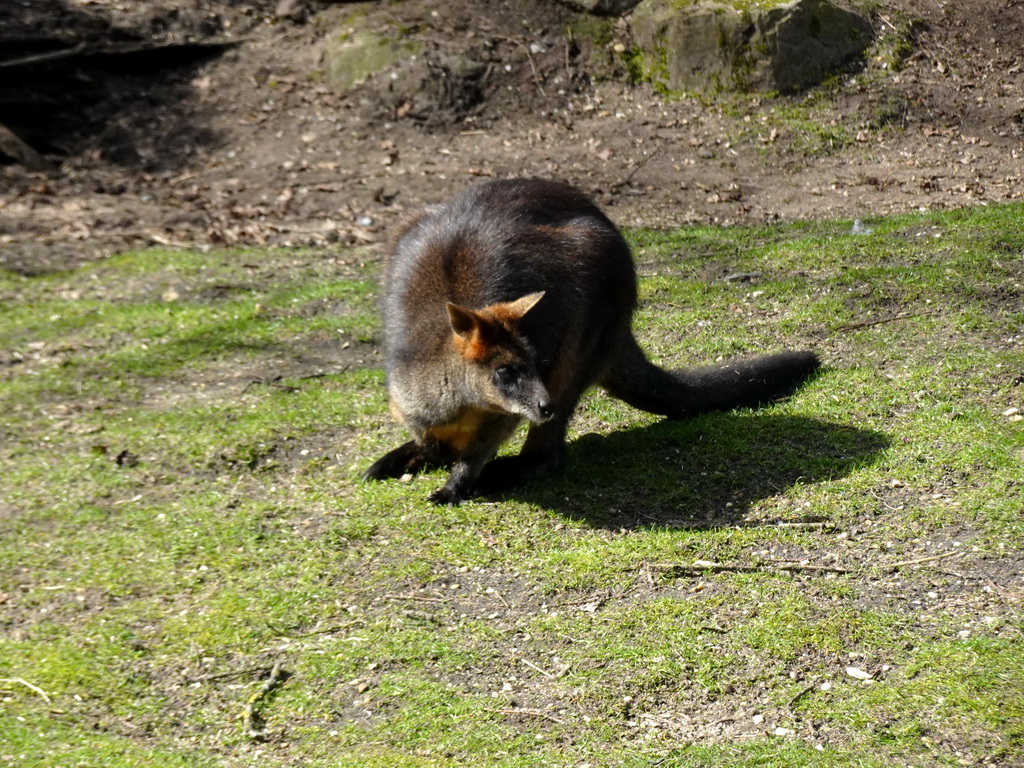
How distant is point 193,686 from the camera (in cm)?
411

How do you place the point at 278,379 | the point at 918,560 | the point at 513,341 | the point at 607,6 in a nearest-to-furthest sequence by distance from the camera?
the point at 918,560
the point at 513,341
the point at 278,379
the point at 607,6

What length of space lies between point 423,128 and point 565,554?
7183 millimetres

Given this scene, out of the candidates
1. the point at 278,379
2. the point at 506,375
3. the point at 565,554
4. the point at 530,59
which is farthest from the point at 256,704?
the point at 530,59

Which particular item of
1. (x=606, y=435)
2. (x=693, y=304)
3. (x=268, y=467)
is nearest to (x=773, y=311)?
(x=693, y=304)

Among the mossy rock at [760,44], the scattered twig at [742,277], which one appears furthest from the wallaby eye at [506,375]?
the mossy rock at [760,44]

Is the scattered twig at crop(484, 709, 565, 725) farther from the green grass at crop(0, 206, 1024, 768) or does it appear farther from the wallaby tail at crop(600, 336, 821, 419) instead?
the wallaby tail at crop(600, 336, 821, 419)

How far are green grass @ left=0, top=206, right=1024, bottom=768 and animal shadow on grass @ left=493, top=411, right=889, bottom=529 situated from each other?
0.06 ft

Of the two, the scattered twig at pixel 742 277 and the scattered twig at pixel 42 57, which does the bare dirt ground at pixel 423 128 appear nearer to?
the scattered twig at pixel 42 57

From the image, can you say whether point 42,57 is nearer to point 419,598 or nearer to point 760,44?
point 760,44

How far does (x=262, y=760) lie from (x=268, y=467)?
7.90 ft

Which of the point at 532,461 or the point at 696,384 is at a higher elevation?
the point at 696,384

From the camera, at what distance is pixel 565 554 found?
4742mm

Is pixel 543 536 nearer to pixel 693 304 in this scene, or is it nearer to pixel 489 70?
pixel 693 304

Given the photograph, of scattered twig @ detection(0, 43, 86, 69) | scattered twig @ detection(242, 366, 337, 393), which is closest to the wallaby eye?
scattered twig @ detection(242, 366, 337, 393)
